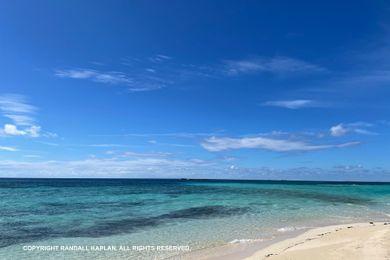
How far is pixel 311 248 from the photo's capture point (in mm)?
13750

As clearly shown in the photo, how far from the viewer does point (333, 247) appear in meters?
13.6

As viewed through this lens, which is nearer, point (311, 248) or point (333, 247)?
point (333, 247)

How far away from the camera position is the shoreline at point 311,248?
1219 cm

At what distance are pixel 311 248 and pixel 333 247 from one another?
825mm

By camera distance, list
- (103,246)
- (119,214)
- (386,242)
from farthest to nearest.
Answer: (119,214), (103,246), (386,242)

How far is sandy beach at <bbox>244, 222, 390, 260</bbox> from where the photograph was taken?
1203cm

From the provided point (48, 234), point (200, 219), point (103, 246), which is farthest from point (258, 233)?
point (48, 234)

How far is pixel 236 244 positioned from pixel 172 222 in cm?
704

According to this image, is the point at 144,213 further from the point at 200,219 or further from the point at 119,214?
the point at 200,219

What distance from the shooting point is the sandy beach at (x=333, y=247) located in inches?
474

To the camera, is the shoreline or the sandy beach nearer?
the sandy beach

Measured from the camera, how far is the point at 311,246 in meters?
14.2

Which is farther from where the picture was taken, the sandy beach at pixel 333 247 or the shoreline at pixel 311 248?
the shoreline at pixel 311 248

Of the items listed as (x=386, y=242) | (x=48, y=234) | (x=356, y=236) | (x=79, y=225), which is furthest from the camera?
(x=79, y=225)
